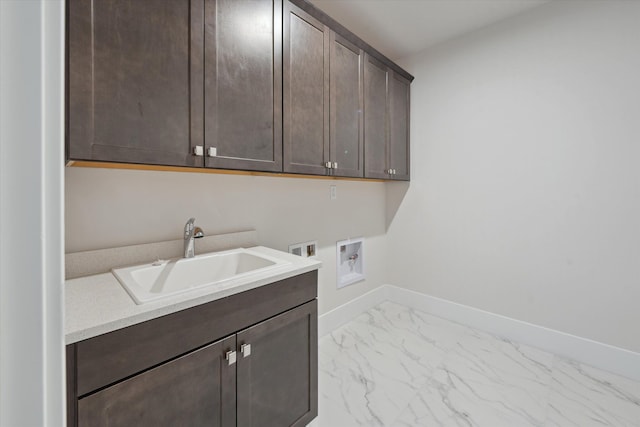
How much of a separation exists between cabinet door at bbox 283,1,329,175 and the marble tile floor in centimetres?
133

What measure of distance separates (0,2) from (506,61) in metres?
2.78

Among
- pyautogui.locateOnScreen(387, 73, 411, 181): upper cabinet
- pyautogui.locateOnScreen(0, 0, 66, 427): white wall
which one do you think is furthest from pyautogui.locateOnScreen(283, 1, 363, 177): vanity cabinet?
pyautogui.locateOnScreen(0, 0, 66, 427): white wall

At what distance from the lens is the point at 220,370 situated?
3.31ft

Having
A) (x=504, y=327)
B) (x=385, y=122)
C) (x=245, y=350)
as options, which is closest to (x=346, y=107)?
(x=385, y=122)

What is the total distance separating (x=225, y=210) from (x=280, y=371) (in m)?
0.92

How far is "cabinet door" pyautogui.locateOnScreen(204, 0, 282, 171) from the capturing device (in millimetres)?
1198

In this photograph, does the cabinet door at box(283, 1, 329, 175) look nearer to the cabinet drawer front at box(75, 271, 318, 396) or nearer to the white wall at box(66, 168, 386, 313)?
the white wall at box(66, 168, 386, 313)

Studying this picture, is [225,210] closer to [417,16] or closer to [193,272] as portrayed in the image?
[193,272]

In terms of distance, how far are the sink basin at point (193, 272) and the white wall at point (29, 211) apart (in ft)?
2.16

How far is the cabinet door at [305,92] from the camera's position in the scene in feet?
4.91

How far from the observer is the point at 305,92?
5.24ft

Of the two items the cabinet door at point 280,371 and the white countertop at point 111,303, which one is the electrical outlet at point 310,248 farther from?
the white countertop at point 111,303

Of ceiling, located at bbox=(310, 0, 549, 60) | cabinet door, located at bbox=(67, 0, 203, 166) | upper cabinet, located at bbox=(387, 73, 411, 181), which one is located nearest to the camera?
cabinet door, located at bbox=(67, 0, 203, 166)

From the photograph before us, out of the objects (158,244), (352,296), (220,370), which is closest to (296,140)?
(158,244)
